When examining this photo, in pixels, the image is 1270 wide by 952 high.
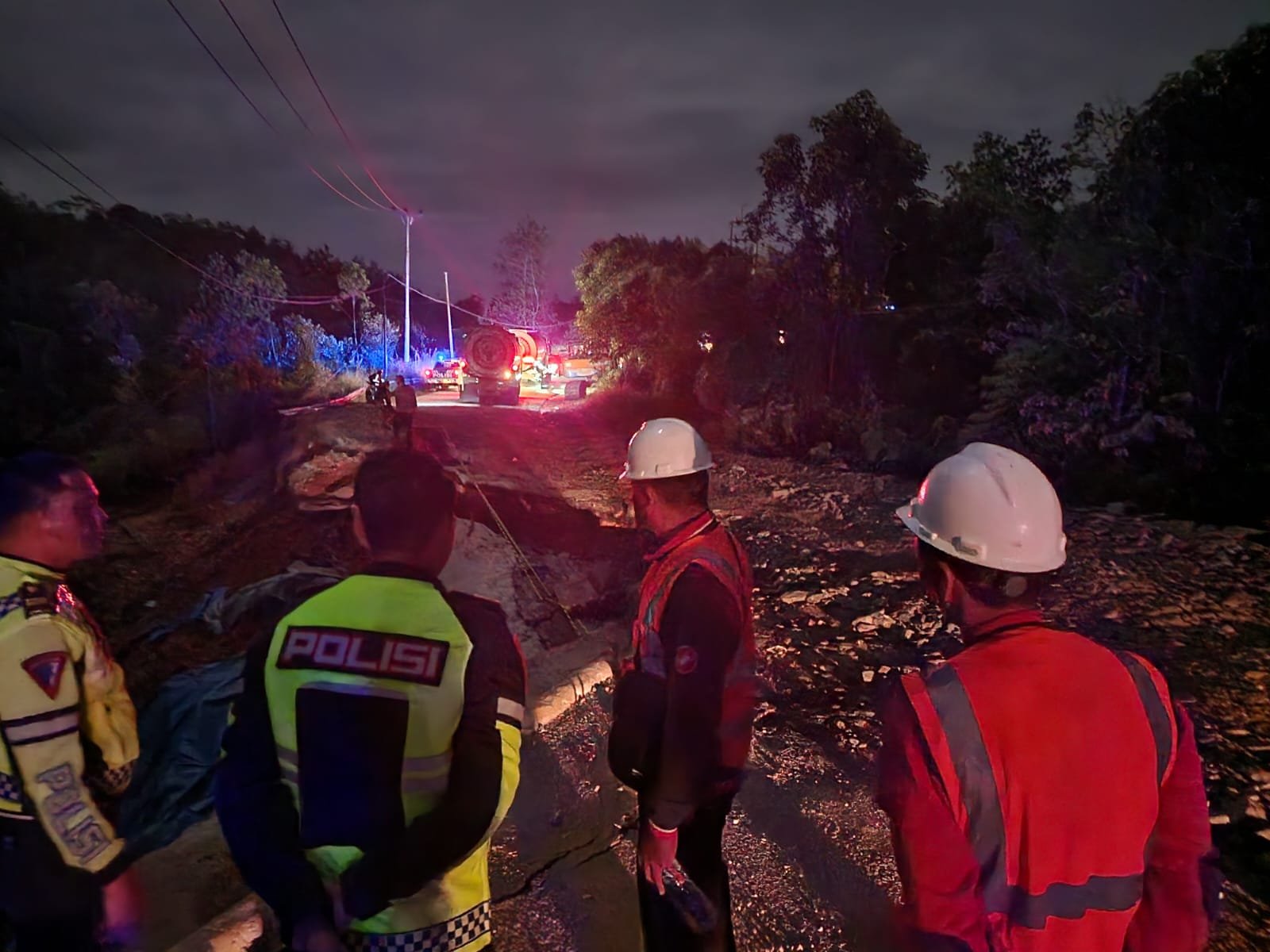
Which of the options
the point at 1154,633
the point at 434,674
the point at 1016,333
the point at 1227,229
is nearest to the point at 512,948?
the point at 434,674

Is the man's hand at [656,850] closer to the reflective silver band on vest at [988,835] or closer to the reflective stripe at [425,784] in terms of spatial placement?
the reflective stripe at [425,784]

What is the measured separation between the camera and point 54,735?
1695 mm

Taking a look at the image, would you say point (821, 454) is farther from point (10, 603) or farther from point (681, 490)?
point (10, 603)

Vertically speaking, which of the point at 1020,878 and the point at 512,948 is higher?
the point at 1020,878

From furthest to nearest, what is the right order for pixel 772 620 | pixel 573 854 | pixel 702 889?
pixel 772 620 < pixel 573 854 < pixel 702 889

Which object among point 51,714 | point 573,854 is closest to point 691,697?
point 51,714

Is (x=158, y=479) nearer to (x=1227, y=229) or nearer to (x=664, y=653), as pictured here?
(x=664, y=653)

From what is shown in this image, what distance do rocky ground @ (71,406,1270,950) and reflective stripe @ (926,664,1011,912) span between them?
1764 millimetres

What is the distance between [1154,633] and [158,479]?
63.1ft

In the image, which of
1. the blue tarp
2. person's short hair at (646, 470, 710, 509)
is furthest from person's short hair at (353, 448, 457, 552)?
the blue tarp

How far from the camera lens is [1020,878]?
1252 mm

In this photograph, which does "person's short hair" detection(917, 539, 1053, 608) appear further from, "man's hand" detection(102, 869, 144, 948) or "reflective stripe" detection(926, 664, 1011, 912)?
"man's hand" detection(102, 869, 144, 948)

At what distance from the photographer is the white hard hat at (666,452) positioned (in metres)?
2.34

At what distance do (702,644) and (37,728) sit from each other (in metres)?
1.50
